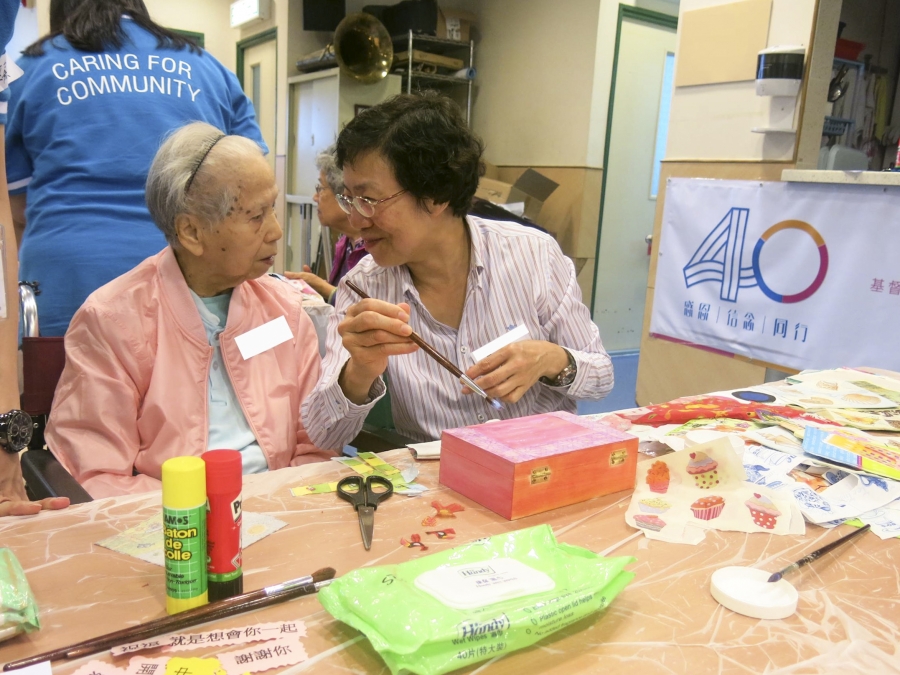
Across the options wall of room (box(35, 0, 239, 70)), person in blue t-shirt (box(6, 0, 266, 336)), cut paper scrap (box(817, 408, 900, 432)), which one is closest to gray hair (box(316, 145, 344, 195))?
person in blue t-shirt (box(6, 0, 266, 336))

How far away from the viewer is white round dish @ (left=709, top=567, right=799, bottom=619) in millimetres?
853

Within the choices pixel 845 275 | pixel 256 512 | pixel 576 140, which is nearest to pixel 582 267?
pixel 576 140

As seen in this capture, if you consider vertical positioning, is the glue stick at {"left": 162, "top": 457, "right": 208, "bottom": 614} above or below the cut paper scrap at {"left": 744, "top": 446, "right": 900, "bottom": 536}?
above

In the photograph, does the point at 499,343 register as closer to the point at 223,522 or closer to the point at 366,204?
the point at 366,204

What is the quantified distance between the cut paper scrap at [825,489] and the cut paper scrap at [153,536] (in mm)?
835

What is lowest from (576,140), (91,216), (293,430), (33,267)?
(293,430)

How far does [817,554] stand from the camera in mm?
1011

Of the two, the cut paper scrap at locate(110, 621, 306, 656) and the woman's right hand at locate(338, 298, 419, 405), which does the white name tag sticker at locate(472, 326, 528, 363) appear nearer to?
the woman's right hand at locate(338, 298, 419, 405)

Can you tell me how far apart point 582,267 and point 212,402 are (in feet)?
14.2

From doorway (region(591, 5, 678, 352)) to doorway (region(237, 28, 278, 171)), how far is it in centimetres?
301

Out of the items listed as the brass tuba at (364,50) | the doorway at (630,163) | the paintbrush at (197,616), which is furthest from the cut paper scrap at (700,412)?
the brass tuba at (364,50)

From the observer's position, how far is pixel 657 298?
418 centimetres

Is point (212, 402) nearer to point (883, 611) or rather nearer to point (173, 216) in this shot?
point (173, 216)

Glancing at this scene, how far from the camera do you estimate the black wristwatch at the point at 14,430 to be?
1.14m
